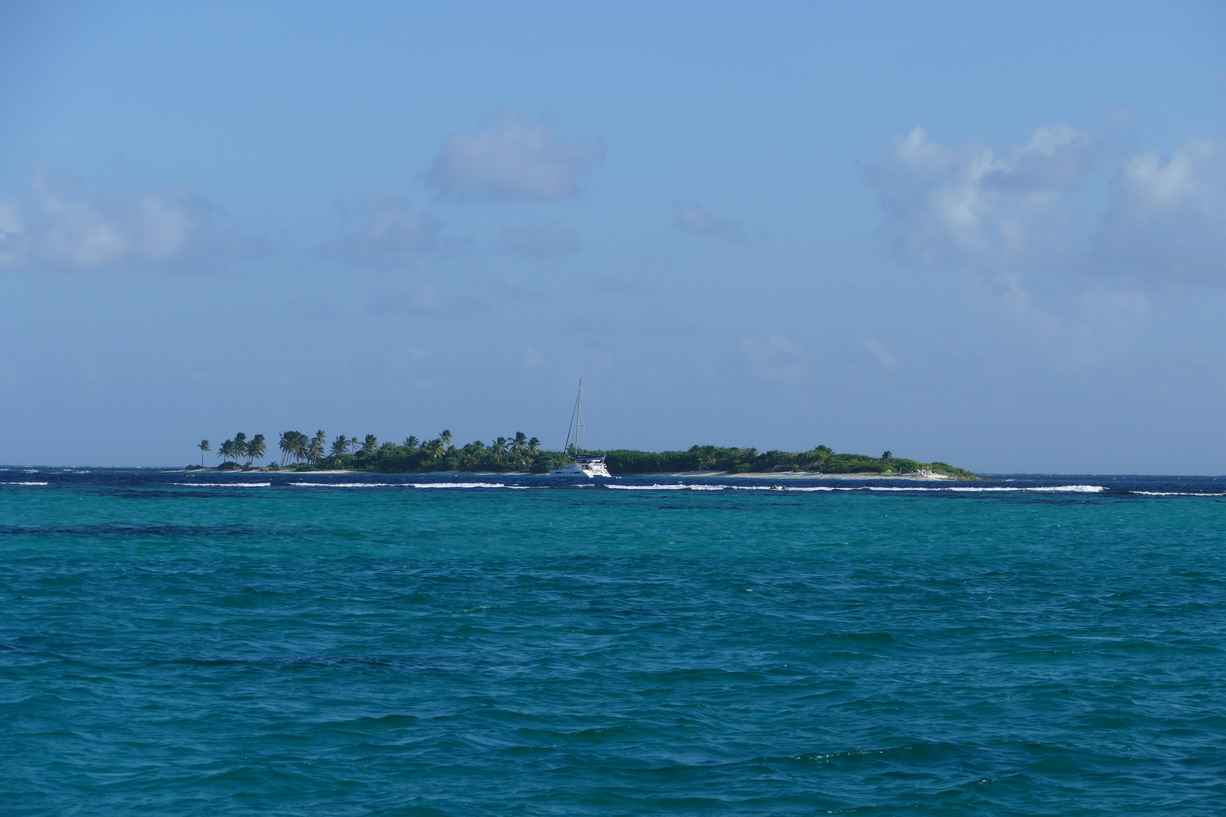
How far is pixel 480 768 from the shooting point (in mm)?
15938

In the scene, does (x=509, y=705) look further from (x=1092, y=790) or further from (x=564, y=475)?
(x=564, y=475)

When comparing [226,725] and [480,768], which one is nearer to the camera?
[480,768]

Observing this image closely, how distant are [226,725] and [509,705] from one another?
4.67 meters

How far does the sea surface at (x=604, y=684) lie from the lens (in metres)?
15.1

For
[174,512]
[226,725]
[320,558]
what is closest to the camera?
[226,725]

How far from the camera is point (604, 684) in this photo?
69.3 ft

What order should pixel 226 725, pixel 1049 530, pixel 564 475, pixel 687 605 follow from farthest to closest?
1. pixel 564 475
2. pixel 1049 530
3. pixel 687 605
4. pixel 226 725

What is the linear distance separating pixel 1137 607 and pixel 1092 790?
61.3 feet

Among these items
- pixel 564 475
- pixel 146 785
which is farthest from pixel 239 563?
pixel 564 475

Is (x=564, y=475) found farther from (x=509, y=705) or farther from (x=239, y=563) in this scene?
→ (x=509, y=705)

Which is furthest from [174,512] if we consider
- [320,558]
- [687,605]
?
[687,605]

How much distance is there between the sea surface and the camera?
1515 centimetres

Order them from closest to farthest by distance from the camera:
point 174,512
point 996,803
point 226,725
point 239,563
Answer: point 996,803 < point 226,725 < point 239,563 < point 174,512

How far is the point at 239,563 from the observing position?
4116 centimetres
